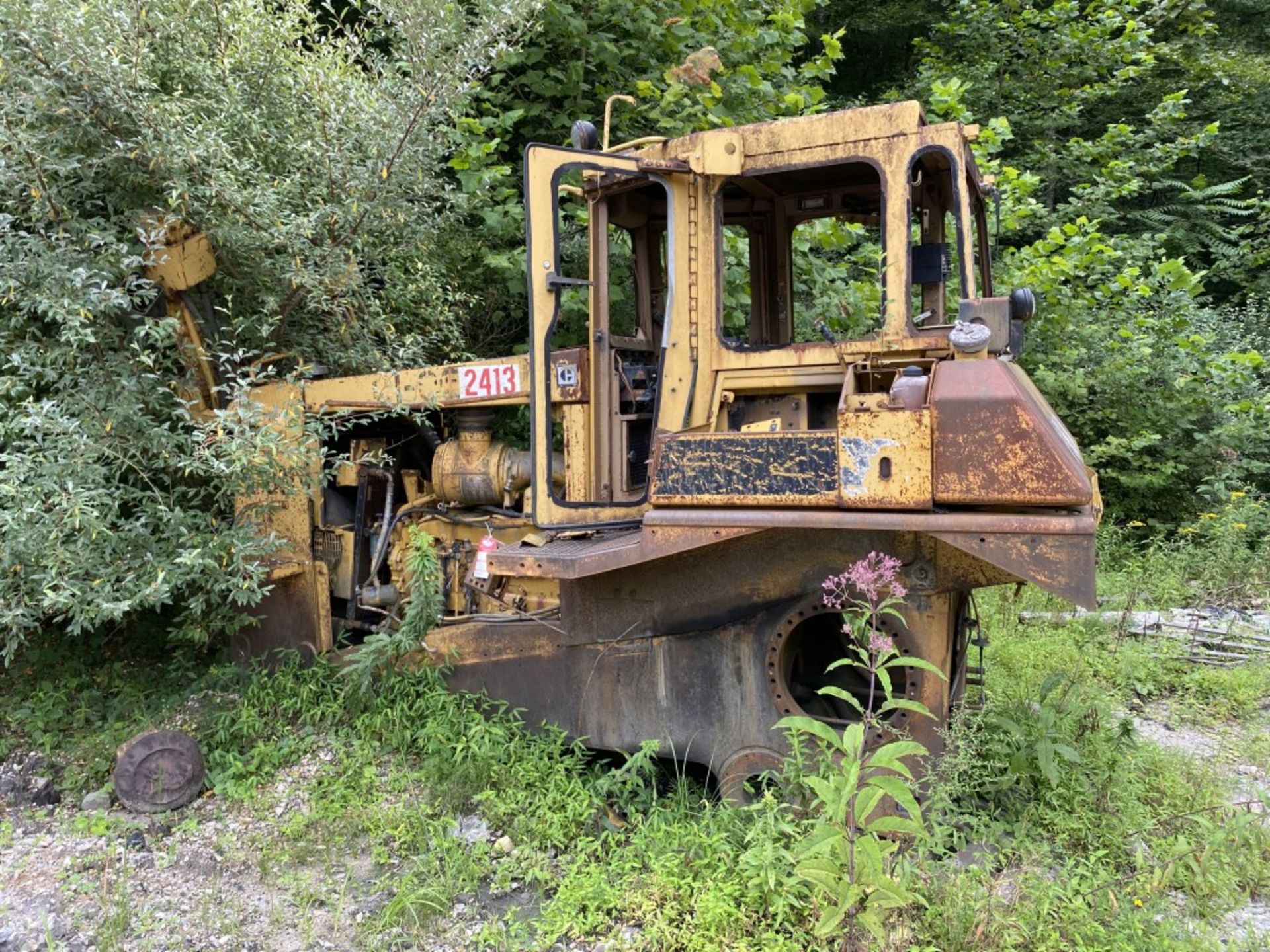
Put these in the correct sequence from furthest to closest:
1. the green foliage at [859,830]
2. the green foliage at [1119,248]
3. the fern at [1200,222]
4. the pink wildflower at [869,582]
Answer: the fern at [1200,222] < the green foliage at [1119,248] < the pink wildflower at [869,582] < the green foliage at [859,830]

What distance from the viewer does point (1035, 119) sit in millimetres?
10211

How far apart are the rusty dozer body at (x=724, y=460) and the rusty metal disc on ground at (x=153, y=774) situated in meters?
0.97

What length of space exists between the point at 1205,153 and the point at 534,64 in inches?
389

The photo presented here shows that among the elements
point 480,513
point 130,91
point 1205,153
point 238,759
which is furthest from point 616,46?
point 1205,153

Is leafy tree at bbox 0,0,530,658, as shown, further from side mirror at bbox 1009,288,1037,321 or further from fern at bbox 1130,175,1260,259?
fern at bbox 1130,175,1260,259

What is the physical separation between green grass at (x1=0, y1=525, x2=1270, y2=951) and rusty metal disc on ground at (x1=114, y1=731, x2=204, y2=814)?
14 centimetres

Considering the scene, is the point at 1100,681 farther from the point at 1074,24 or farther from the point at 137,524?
the point at 1074,24

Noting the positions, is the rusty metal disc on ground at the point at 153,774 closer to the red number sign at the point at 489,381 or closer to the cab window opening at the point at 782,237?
the red number sign at the point at 489,381

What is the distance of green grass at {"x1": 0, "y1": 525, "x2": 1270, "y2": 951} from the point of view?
2.69m

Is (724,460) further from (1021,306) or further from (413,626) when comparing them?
(413,626)

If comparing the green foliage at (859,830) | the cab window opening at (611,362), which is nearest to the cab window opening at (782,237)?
the cab window opening at (611,362)

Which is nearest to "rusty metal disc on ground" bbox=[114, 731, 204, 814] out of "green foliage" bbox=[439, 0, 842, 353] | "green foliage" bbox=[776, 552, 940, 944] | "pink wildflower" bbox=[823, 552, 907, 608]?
"green foliage" bbox=[776, 552, 940, 944]

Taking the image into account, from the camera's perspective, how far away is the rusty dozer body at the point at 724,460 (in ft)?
9.16

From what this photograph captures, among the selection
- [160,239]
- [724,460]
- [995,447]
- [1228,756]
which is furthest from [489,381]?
[1228,756]
